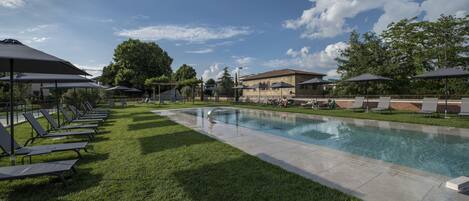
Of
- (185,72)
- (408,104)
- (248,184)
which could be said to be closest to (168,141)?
(248,184)

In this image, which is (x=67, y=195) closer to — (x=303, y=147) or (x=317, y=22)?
(x=303, y=147)

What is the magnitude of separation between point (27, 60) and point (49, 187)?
246 centimetres

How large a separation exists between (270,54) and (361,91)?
13938 mm

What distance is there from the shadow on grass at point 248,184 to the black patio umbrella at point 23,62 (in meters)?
2.83

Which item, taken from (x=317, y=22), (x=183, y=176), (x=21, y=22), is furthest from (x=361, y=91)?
(x=21, y=22)

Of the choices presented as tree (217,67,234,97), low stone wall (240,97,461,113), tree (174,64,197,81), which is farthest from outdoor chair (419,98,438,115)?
tree (174,64,197,81)

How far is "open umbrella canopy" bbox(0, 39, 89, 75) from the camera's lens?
323cm

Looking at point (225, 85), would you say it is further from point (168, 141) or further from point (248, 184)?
point (248, 184)

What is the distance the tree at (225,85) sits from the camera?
41.7m

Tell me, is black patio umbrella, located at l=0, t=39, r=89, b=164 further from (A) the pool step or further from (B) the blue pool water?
(B) the blue pool water

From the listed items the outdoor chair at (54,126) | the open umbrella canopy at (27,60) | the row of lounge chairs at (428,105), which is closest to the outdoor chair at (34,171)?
the open umbrella canopy at (27,60)

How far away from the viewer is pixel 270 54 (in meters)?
32.9

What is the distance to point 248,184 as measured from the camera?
331 cm

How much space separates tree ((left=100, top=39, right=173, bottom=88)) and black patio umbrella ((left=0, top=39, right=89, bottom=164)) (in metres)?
38.5
